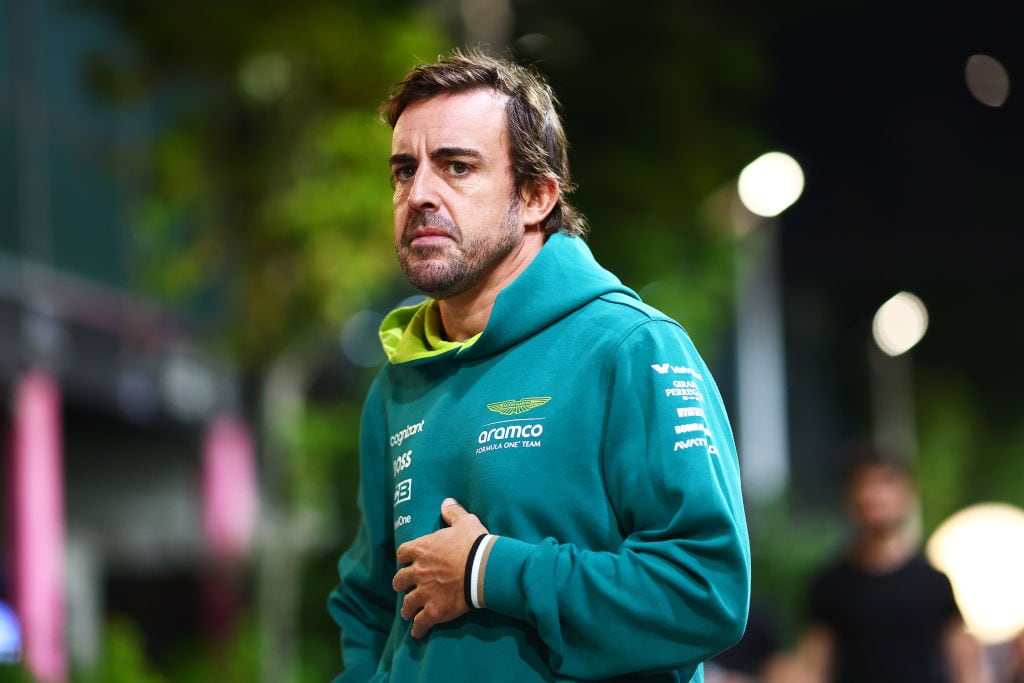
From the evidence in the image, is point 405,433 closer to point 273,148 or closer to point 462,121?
point 462,121

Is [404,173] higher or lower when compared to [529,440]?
higher

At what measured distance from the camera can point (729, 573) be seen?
2.59 m

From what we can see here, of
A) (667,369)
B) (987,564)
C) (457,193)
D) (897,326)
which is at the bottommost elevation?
(667,369)

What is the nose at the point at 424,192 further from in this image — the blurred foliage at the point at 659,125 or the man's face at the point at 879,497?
the blurred foliage at the point at 659,125

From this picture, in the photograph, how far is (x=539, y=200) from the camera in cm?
301

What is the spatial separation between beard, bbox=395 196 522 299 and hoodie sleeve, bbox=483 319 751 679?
0.38m

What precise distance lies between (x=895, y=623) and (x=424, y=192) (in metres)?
4.14

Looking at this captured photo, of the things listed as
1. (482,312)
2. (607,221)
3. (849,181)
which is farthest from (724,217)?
(482,312)

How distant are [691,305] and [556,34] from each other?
309 cm

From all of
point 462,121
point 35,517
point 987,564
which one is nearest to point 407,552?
point 462,121

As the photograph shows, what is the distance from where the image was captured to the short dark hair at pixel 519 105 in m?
2.93

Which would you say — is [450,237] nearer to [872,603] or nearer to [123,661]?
[872,603]

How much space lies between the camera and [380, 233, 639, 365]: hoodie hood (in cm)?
285

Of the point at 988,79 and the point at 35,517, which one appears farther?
the point at 988,79
